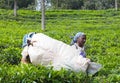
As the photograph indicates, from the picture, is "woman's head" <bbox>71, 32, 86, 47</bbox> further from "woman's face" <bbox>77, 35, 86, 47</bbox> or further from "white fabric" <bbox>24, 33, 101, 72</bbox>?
"white fabric" <bbox>24, 33, 101, 72</bbox>

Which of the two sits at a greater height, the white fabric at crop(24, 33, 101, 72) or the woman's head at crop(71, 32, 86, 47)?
the woman's head at crop(71, 32, 86, 47)

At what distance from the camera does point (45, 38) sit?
21.3 feet

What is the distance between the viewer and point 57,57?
6.18 m

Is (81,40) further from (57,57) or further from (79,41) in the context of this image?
(57,57)

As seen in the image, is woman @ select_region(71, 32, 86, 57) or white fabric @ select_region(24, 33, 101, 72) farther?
woman @ select_region(71, 32, 86, 57)

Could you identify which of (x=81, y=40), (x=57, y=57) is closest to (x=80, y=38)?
(x=81, y=40)

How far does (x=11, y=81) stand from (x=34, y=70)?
45 cm

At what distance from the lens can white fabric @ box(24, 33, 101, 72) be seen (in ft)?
20.1

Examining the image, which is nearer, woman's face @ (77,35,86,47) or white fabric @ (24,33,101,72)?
white fabric @ (24,33,101,72)

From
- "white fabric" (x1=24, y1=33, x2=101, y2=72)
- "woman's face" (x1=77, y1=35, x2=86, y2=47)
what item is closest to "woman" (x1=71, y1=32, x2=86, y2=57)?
"woman's face" (x1=77, y1=35, x2=86, y2=47)

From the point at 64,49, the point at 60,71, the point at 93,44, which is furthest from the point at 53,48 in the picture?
the point at 93,44

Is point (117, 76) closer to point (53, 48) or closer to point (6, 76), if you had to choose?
point (53, 48)

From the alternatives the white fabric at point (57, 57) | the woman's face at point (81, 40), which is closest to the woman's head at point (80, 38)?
the woman's face at point (81, 40)

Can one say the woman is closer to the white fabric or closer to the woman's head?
the woman's head
